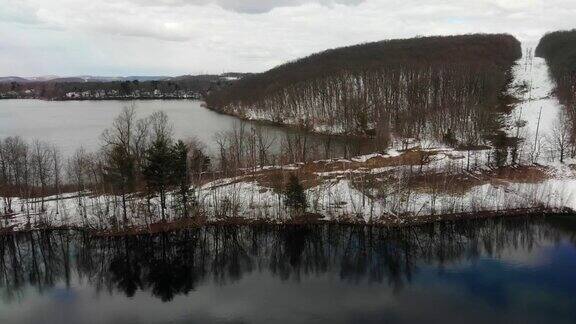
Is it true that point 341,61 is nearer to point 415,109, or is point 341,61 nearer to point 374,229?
point 415,109

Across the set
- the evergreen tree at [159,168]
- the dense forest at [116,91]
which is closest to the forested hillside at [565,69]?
the evergreen tree at [159,168]

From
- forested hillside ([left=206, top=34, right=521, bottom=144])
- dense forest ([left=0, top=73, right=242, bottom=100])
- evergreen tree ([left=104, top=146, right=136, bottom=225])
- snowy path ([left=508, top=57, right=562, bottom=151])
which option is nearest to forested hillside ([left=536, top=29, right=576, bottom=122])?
snowy path ([left=508, top=57, right=562, bottom=151])

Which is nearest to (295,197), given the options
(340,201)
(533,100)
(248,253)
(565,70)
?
(340,201)

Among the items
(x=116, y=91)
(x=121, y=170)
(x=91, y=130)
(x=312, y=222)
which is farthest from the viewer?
(x=116, y=91)

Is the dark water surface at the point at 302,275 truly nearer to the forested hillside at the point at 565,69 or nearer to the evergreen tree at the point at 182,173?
the evergreen tree at the point at 182,173

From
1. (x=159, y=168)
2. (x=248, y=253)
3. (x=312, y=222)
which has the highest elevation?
(x=159, y=168)

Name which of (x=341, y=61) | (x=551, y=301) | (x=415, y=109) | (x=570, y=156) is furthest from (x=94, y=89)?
(x=551, y=301)

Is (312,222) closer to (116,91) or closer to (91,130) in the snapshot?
(91,130)
